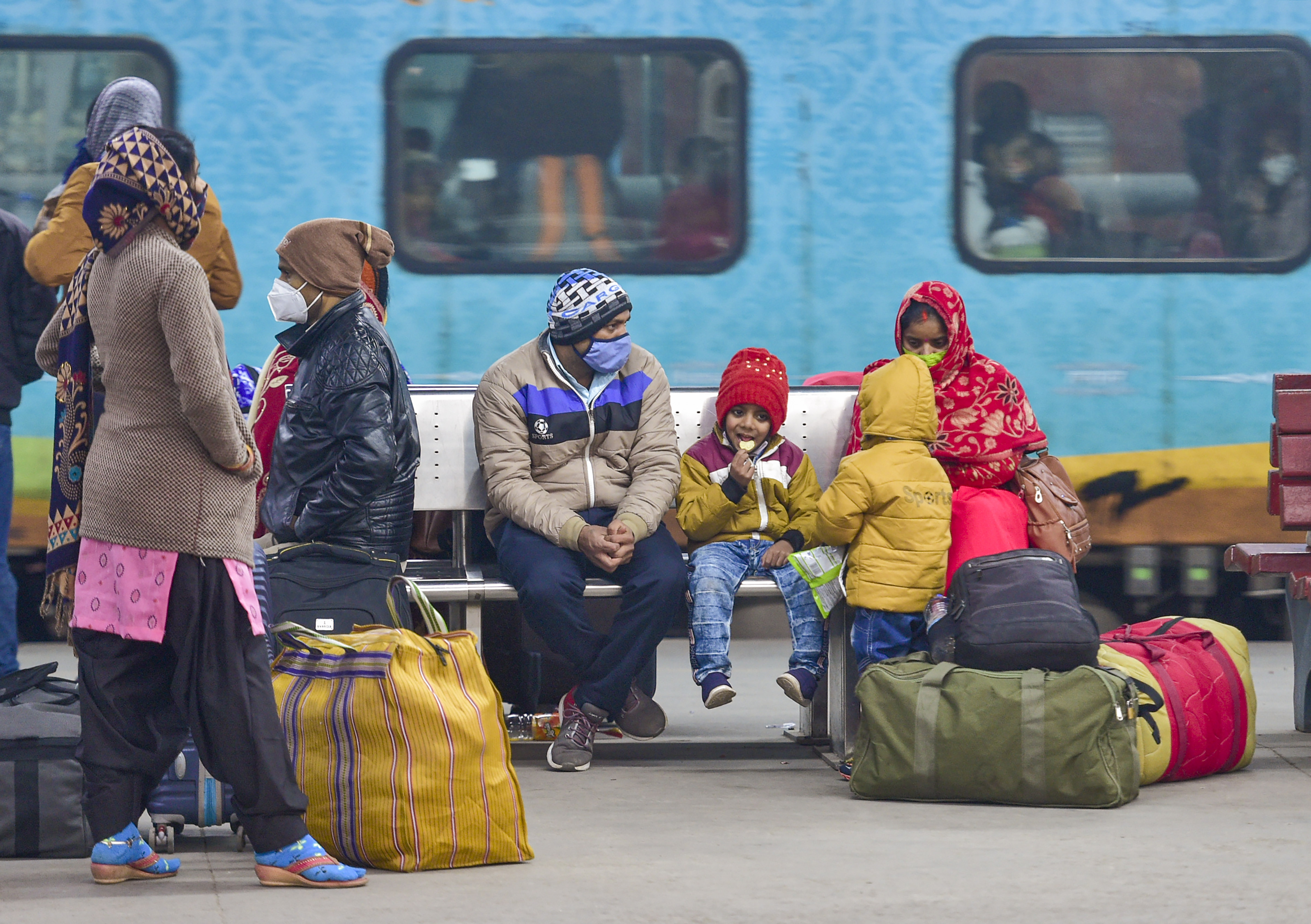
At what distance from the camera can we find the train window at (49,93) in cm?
789

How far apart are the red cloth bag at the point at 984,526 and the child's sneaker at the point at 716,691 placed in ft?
2.49

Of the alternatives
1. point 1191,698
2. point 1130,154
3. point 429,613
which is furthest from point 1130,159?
point 429,613

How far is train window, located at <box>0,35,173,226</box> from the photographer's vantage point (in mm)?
7895

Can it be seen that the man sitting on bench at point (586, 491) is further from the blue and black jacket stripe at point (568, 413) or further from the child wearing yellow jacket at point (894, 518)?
the child wearing yellow jacket at point (894, 518)

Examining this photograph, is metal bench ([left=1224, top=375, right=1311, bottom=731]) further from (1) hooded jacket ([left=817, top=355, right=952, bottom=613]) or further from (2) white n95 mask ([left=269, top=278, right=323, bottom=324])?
(2) white n95 mask ([left=269, top=278, right=323, bottom=324])

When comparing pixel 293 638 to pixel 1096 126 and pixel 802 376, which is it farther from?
pixel 1096 126

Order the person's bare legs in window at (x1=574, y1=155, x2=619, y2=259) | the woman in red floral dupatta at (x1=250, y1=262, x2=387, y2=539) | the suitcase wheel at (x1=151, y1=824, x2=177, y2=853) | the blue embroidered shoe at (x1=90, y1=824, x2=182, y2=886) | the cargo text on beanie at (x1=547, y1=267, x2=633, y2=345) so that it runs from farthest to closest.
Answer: the person's bare legs in window at (x1=574, y1=155, x2=619, y2=259), the cargo text on beanie at (x1=547, y1=267, x2=633, y2=345), the woman in red floral dupatta at (x1=250, y1=262, x2=387, y2=539), the suitcase wheel at (x1=151, y1=824, x2=177, y2=853), the blue embroidered shoe at (x1=90, y1=824, x2=182, y2=886)

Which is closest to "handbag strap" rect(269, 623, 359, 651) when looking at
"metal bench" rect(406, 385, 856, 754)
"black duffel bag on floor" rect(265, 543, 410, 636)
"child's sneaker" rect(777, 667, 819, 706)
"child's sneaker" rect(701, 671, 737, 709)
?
"black duffel bag on floor" rect(265, 543, 410, 636)

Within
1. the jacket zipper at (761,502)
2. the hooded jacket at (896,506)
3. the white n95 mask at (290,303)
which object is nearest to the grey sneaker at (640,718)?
the jacket zipper at (761,502)

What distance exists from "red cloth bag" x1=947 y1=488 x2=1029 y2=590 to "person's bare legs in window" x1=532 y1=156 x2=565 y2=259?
283 cm

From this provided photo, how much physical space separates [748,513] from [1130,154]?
320 centimetres

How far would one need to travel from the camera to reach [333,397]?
516 cm

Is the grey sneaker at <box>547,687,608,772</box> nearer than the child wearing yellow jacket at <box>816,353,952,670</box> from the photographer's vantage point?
No

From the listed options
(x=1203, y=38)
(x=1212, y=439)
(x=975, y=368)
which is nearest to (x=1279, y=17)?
(x=1203, y=38)
